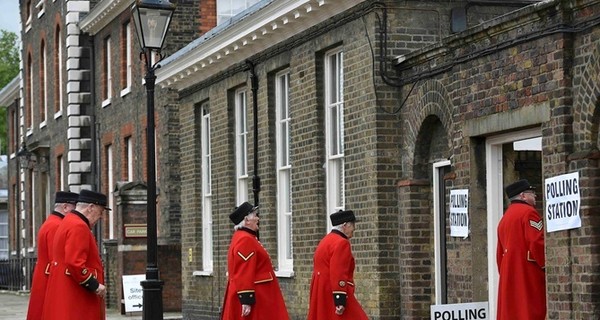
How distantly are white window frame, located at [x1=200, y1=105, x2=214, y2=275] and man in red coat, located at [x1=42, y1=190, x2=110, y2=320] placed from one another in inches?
542

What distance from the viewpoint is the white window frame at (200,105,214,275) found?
30484 millimetres

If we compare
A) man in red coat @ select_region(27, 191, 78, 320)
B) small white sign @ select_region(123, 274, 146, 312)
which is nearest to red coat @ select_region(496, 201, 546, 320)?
man in red coat @ select_region(27, 191, 78, 320)

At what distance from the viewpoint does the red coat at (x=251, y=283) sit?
17.5 meters

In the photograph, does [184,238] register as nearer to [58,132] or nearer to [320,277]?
[320,277]

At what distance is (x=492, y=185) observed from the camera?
61.3ft

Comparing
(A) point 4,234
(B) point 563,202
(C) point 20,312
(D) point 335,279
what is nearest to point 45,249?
(D) point 335,279

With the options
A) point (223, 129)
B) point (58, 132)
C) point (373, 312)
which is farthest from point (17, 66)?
point (373, 312)

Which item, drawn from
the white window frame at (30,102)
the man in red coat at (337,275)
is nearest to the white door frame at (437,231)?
the man in red coat at (337,275)

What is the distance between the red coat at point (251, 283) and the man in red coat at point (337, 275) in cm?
53

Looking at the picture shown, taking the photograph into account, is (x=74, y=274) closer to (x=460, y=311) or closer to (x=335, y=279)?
(x=335, y=279)

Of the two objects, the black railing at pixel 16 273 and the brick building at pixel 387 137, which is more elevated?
the brick building at pixel 387 137

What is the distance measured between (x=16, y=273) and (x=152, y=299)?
128 ft

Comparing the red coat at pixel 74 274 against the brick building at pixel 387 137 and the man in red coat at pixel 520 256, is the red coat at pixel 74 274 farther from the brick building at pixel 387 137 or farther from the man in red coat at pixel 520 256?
the brick building at pixel 387 137

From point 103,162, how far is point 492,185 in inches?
1051
